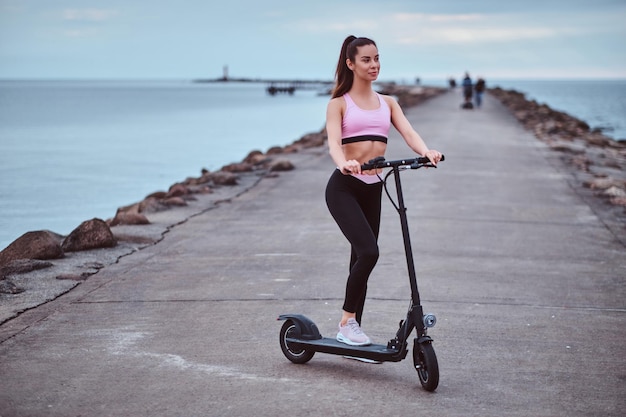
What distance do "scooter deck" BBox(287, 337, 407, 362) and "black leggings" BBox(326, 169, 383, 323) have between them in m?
0.23

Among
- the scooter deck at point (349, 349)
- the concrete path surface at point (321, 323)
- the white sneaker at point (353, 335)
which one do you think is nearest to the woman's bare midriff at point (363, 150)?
the white sneaker at point (353, 335)

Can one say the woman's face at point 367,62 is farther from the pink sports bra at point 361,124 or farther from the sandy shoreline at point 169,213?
the sandy shoreline at point 169,213

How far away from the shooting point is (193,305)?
23.1 ft

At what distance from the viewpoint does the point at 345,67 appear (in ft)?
18.1

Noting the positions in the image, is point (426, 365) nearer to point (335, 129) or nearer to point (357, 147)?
point (357, 147)

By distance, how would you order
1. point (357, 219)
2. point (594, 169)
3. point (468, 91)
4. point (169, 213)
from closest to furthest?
point (357, 219) → point (169, 213) → point (594, 169) → point (468, 91)

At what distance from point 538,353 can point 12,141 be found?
39273 mm

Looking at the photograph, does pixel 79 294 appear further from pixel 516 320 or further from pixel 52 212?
pixel 52 212

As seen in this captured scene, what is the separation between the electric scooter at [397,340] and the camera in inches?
196

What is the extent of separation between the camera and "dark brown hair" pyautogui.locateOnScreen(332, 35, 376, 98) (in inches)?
214

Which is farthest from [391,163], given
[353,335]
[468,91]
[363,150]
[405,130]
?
[468,91]

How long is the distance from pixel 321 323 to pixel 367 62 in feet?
6.67

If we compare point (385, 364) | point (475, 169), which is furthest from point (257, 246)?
point (475, 169)

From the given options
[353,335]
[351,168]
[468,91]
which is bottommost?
[353,335]
